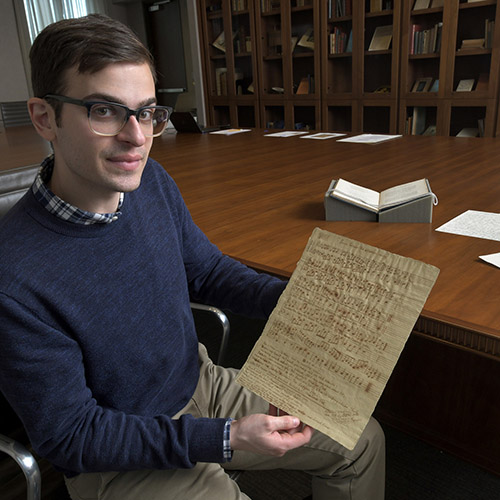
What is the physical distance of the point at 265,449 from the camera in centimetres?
79

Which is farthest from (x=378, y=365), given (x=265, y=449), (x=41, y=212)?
(x=41, y=212)

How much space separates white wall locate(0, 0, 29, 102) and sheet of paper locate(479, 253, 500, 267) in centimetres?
708

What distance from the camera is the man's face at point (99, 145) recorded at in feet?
2.68

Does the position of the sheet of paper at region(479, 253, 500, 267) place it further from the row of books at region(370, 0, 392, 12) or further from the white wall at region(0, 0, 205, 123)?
the white wall at region(0, 0, 205, 123)

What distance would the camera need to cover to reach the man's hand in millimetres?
778

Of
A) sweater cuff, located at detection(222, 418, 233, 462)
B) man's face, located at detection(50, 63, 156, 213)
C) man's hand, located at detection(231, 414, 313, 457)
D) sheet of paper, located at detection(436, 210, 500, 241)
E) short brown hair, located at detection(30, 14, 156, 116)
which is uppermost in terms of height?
short brown hair, located at detection(30, 14, 156, 116)

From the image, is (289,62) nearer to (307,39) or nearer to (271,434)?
(307,39)

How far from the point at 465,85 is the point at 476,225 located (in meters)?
3.46

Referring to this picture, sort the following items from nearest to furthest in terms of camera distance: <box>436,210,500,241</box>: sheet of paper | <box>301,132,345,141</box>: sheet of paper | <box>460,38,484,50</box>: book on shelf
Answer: <box>436,210,500,241</box>: sheet of paper < <box>301,132,345,141</box>: sheet of paper < <box>460,38,484,50</box>: book on shelf

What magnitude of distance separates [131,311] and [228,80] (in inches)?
211

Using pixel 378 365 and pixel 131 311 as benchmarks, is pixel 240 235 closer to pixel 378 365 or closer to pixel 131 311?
pixel 131 311

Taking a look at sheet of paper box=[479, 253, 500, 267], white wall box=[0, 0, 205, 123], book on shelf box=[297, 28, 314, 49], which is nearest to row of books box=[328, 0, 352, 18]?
book on shelf box=[297, 28, 314, 49]

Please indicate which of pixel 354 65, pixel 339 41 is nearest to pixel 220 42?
pixel 339 41

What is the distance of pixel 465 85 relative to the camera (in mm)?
4312
